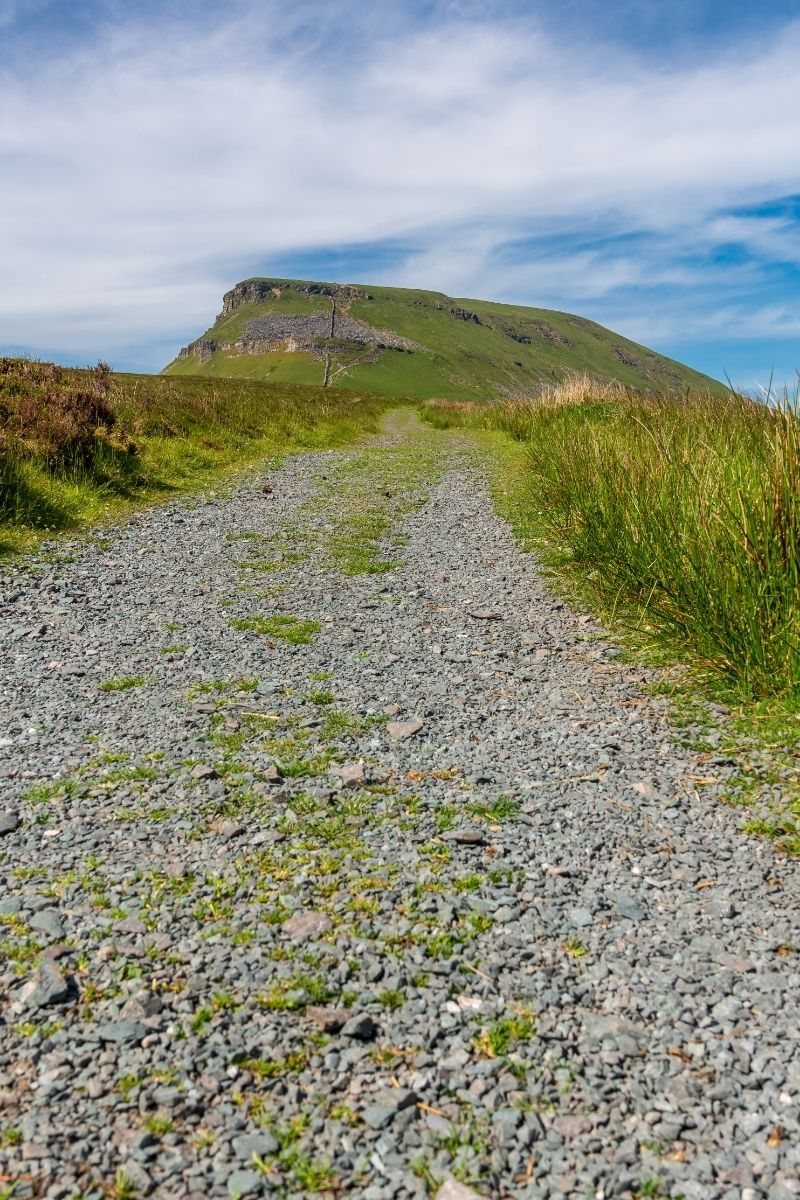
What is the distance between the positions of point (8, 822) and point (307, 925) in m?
1.85

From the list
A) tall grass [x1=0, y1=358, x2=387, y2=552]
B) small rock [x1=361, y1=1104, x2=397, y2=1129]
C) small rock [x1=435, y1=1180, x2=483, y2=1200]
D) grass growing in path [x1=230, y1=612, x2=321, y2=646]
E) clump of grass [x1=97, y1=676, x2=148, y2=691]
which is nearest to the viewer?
small rock [x1=435, y1=1180, x2=483, y2=1200]

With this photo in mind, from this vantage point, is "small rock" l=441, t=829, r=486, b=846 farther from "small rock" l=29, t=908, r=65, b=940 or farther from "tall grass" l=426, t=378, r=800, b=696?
"tall grass" l=426, t=378, r=800, b=696

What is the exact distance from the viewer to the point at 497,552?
1146 cm

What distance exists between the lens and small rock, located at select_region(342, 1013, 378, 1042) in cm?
289

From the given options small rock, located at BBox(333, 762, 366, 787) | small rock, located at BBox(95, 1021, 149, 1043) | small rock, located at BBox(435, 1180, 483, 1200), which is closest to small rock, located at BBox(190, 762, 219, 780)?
small rock, located at BBox(333, 762, 366, 787)

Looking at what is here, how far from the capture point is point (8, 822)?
4.22 metres

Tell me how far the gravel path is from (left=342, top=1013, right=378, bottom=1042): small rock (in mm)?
20

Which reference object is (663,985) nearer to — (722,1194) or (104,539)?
(722,1194)

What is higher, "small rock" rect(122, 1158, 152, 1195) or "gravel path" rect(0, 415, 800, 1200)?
"gravel path" rect(0, 415, 800, 1200)

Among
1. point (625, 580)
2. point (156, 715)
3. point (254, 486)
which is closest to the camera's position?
point (156, 715)

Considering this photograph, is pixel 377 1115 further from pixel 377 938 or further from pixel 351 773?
pixel 351 773

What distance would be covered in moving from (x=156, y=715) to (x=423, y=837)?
2397mm

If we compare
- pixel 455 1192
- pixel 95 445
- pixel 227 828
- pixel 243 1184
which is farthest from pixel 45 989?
pixel 95 445

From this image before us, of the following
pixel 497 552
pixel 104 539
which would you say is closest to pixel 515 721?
pixel 497 552
